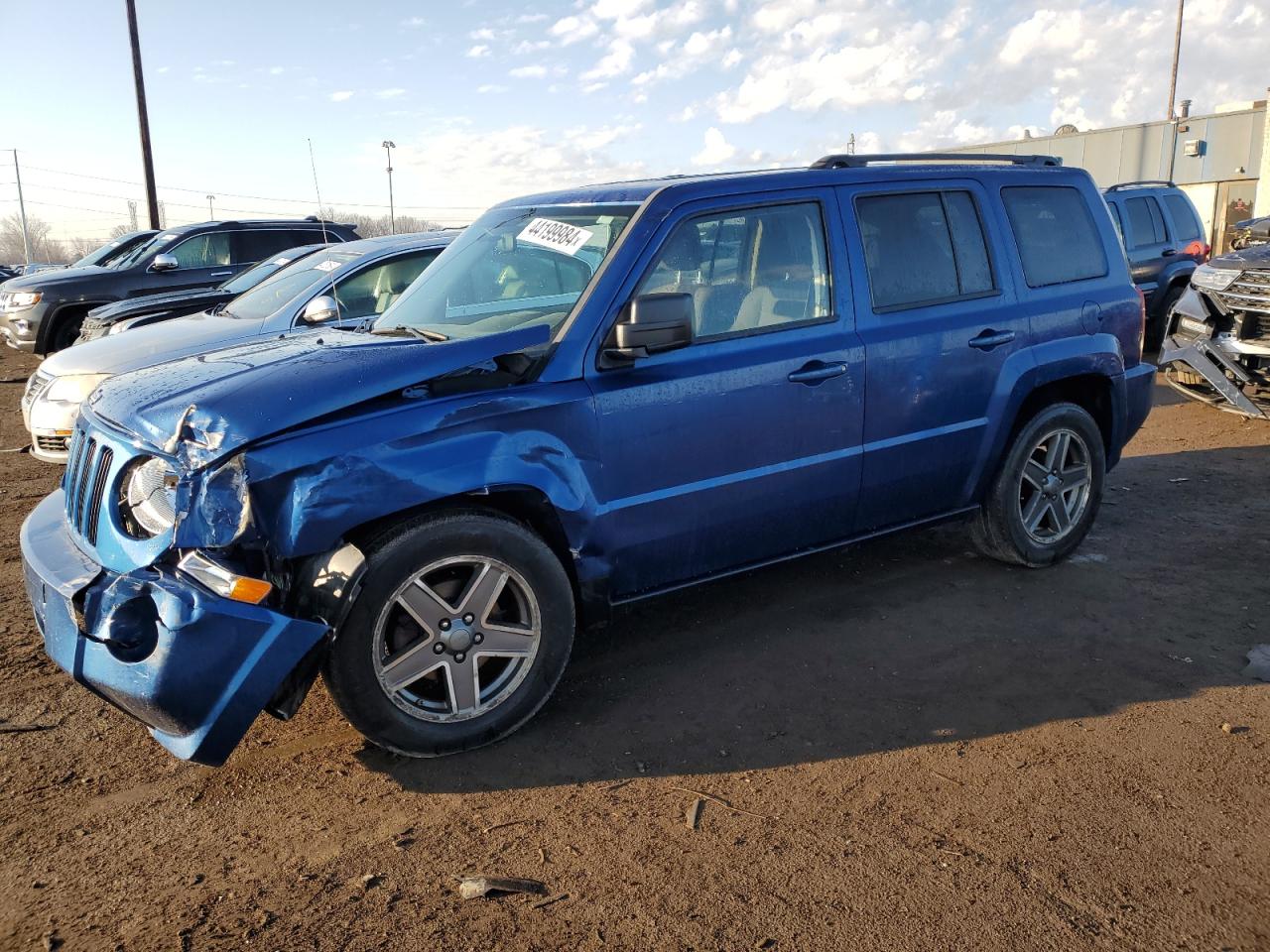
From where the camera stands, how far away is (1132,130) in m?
33.9

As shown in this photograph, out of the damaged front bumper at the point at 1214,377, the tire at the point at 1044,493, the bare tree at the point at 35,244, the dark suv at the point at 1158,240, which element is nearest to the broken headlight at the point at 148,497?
the tire at the point at 1044,493

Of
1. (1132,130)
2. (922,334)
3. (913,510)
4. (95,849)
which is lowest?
(95,849)

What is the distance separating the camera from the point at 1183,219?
12.2m

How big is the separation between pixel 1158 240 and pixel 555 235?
10.5m

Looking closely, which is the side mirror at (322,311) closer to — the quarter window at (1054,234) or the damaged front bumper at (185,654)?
the damaged front bumper at (185,654)

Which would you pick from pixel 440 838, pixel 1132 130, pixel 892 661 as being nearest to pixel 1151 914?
pixel 892 661

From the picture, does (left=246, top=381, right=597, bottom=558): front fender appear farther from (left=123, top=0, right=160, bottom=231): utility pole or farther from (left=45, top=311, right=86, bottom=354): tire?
(left=123, top=0, right=160, bottom=231): utility pole

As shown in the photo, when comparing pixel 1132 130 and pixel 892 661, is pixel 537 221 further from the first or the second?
pixel 1132 130

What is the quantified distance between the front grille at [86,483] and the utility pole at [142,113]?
2237cm

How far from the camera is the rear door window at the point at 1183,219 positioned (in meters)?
12.1

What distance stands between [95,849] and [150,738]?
68cm

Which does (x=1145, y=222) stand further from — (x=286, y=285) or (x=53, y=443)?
(x=53, y=443)

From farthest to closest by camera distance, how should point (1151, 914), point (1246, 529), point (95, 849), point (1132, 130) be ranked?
point (1132, 130) → point (1246, 529) → point (95, 849) → point (1151, 914)

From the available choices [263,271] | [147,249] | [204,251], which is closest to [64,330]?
[147,249]
